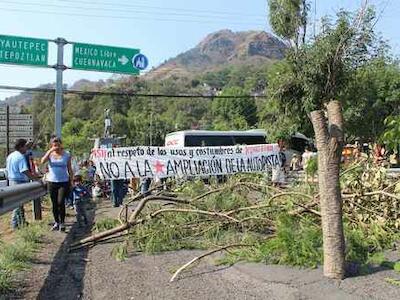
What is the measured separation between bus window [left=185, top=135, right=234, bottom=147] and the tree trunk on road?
24.0m

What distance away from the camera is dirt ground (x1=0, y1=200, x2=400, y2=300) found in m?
5.23

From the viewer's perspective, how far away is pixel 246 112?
263 feet

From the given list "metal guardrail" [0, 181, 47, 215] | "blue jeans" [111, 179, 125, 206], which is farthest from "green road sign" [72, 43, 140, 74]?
"metal guardrail" [0, 181, 47, 215]

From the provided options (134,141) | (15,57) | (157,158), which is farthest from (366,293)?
(134,141)

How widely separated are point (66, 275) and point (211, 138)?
82.8 feet

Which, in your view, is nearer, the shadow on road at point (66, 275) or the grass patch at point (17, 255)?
the shadow on road at point (66, 275)

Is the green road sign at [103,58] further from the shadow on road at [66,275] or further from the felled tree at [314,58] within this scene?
the shadow on road at [66,275]

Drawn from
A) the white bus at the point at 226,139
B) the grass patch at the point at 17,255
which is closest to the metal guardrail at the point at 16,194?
the grass patch at the point at 17,255

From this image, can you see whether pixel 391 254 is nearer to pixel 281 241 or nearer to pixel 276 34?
pixel 281 241

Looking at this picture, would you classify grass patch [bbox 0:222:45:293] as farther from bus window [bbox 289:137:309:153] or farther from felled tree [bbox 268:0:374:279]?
bus window [bbox 289:137:309:153]

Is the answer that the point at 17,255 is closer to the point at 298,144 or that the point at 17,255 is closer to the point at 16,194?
the point at 16,194

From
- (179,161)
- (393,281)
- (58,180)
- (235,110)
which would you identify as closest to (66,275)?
(393,281)

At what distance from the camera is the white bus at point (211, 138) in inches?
1191

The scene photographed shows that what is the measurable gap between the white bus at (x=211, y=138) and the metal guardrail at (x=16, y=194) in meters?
20.7
